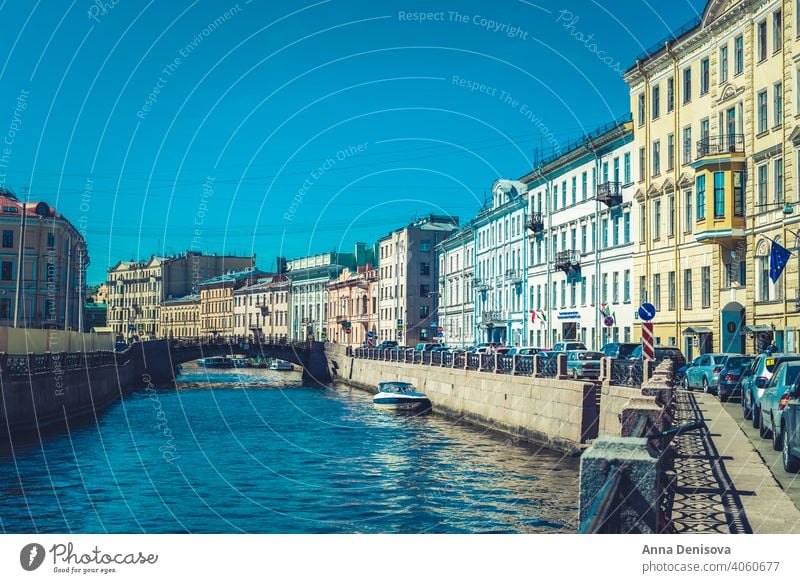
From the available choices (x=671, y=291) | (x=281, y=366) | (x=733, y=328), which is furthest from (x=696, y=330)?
(x=281, y=366)

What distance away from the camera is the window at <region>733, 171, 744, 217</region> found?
44250 mm

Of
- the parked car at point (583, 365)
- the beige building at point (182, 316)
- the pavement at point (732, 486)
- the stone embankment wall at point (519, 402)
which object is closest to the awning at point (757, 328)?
the parked car at point (583, 365)

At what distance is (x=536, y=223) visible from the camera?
71.7 m

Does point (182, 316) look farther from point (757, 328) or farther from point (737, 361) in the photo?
point (737, 361)

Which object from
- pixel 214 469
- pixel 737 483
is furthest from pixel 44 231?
pixel 737 483

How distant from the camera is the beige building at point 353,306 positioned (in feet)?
400

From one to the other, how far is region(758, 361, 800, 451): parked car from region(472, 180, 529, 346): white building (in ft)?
177

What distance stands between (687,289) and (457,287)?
50.0 metres

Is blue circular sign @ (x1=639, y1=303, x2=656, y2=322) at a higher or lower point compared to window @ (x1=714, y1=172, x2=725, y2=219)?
lower

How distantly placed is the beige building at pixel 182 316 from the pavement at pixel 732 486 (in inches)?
5875

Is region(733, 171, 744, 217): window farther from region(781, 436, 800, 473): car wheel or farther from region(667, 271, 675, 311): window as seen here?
region(781, 436, 800, 473): car wheel

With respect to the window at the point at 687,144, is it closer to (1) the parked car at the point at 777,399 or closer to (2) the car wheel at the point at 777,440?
(1) the parked car at the point at 777,399

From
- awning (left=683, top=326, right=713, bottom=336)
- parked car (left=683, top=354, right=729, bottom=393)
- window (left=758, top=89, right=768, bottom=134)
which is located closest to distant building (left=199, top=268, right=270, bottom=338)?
awning (left=683, top=326, right=713, bottom=336)

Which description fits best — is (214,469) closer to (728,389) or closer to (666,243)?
(728,389)
